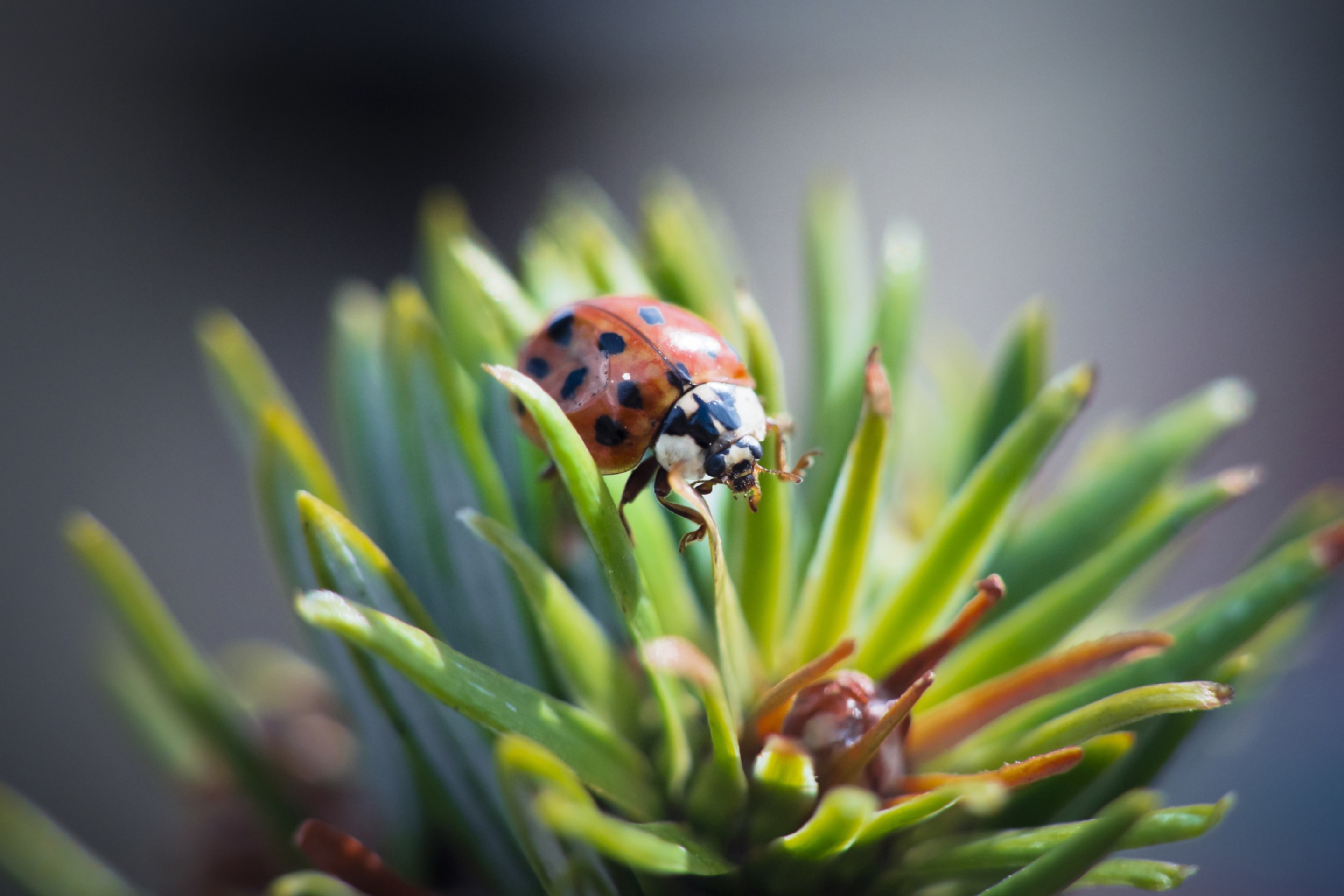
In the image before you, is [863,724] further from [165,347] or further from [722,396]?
[165,347]

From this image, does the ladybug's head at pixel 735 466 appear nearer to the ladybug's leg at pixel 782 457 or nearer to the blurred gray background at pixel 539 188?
the ladybug's leg at pixel 782 457

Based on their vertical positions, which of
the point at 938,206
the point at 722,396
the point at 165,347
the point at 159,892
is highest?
the point at 938,206

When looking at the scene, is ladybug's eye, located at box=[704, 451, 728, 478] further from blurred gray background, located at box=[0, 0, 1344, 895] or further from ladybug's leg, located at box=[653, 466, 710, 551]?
blurred gray background, located at box=[0, 0, 1344, 895]

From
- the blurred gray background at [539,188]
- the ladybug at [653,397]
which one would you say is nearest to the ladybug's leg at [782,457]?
the ladybug at [653,397]

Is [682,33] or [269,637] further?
[682,33]

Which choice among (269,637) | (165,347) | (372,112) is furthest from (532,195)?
(269,637)

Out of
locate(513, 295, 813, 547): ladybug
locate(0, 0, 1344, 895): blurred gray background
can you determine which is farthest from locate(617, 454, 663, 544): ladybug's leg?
locate(0, 0, 1344, 895): blurred gray background
